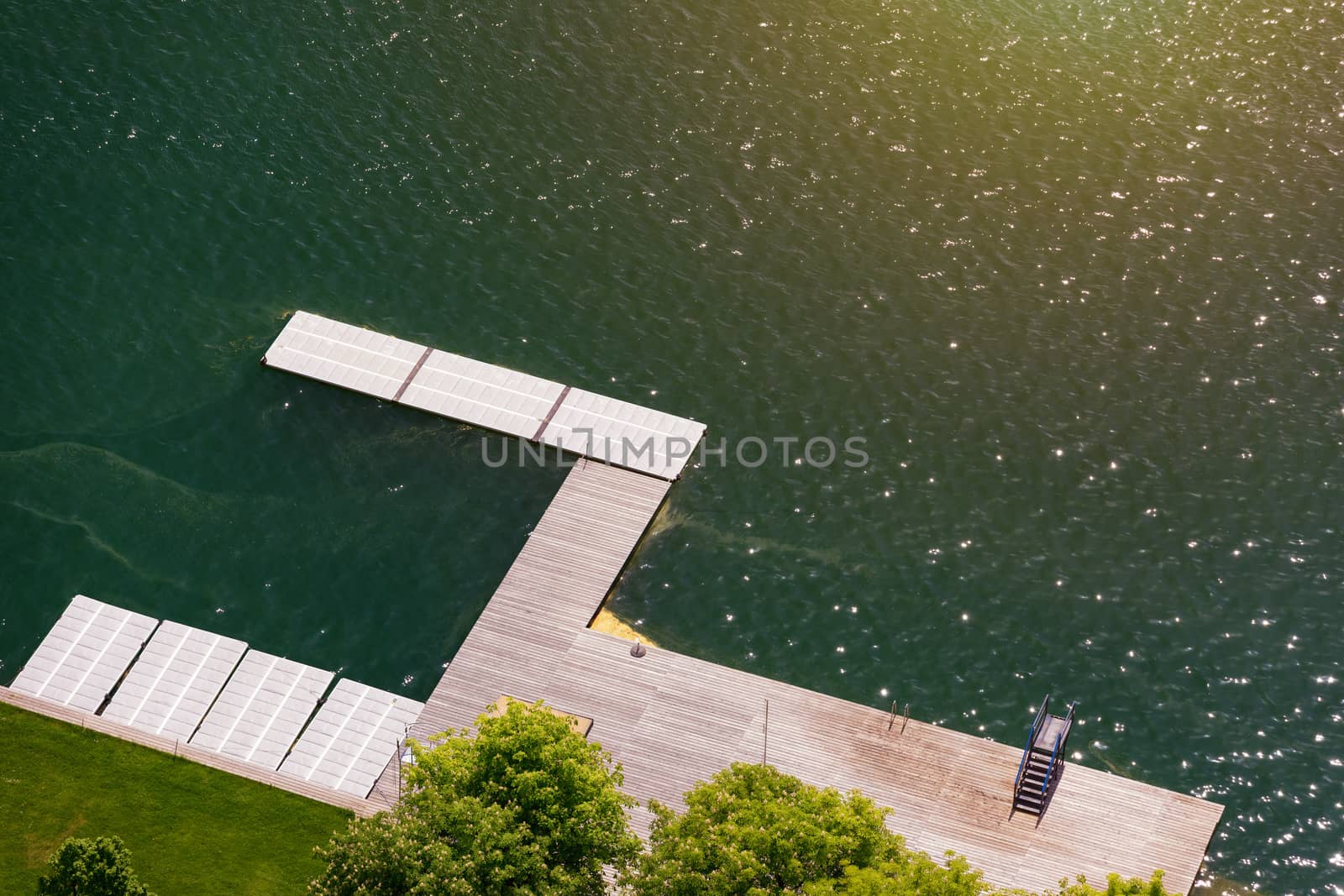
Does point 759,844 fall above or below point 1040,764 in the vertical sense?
below

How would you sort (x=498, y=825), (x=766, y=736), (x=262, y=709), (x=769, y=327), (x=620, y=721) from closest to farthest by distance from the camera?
(x=498, y=825)
(x=766, y=736)
(x=620, y=721)
(x=262, y=709)
(x=769, y=327)

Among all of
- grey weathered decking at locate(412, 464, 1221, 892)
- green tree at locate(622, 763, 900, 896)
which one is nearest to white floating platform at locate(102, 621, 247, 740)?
grey weathered decking at locate(412, 464, 1221, 892)

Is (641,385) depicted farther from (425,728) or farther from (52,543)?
(52,543)

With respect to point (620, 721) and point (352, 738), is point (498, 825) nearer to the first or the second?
point (620, 721)

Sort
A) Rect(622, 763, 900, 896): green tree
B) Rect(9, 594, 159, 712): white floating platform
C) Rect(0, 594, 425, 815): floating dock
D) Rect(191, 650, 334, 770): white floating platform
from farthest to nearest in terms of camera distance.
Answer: Rect(9, 594, 159, 712): white floating platform
Rect(191, 650, 334, 770): white floating platform
Rect(0, 594, 425, 815): floating dock
Rect(622, 763, 900, 896): green tree

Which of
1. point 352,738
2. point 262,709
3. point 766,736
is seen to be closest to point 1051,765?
point 766,736

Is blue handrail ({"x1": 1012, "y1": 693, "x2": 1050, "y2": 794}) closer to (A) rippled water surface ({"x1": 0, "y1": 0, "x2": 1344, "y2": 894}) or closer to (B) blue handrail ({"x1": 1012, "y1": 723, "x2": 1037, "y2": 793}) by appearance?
(B) blue handrail ({"x1": 1012, "y1": 723, "x2": 1037, "y2": 793})
